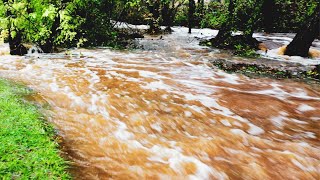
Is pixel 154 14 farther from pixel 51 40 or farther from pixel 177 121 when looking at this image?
pixel 177 121

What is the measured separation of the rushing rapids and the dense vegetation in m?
1.98

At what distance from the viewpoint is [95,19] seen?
43.0 feet

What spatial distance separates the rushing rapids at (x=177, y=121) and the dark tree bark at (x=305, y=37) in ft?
14.6

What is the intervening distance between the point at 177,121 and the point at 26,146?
2431 millimetres

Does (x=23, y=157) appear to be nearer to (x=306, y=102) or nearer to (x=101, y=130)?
(x=101, y=130)

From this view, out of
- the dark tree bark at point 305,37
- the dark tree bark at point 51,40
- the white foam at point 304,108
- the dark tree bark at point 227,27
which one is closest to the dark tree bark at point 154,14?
the dark tree bark at point 227,27

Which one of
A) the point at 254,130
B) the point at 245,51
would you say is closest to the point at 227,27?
the point at 245,51

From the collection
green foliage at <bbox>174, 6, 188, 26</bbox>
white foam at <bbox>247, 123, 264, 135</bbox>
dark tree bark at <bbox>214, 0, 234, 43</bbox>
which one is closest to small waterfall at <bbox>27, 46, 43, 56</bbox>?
dark tree bark at <bbox>214, 0, 234, 43</bbox>

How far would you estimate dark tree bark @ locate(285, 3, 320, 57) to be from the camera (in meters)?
10.7

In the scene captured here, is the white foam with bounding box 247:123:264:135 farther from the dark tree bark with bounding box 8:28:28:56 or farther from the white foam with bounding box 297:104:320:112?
the dark tree bark with bounding box 8:28:28:56

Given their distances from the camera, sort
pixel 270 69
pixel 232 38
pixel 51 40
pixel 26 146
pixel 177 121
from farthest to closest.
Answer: pixel 232 38 < pixel 51 40 < pixel 270 69 < pixel 177 121 < pixel 26 146

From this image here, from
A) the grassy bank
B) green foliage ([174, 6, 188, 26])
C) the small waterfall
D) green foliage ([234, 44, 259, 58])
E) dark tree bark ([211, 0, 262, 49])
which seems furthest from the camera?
green foliage ([174, 6, 188, 26])

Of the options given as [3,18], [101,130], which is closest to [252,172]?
[101,130]

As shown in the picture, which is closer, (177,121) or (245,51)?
(177,121)
